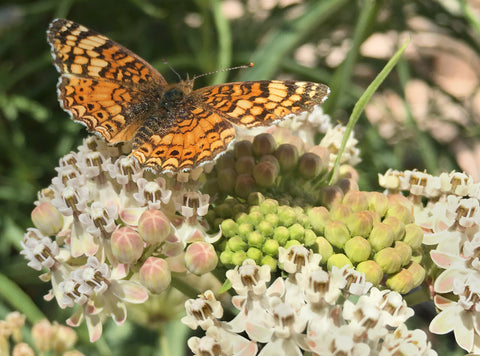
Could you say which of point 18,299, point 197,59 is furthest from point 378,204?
point 197,59

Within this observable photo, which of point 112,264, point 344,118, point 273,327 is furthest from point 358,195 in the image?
point 344,118

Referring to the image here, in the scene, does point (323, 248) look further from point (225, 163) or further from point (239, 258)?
point (225, 163)

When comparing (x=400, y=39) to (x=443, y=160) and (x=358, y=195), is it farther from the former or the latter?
(x=358, y=195)

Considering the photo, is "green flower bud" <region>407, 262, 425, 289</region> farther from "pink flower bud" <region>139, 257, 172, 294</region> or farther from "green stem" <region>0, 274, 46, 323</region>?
"green stem" <region>0, 274, 46, 323</region>

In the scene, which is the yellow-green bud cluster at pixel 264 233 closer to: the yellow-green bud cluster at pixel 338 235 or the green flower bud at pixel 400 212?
the yellow-green bud cluster at pixel 338 235

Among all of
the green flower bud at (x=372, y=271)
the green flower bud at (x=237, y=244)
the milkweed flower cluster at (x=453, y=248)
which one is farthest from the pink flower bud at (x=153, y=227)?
the milkweed flower cluster at (x=453, y=248)
